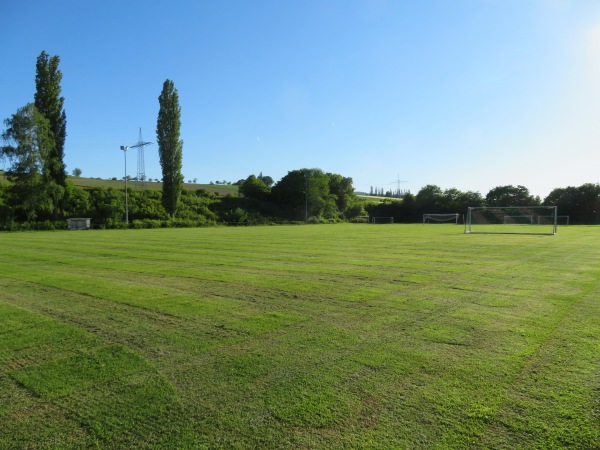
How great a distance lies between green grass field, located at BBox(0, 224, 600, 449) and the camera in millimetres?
2830

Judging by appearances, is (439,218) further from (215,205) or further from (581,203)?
(215,205)

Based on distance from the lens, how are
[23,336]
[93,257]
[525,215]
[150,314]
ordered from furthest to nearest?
[525,215]
[93,257]
[150,314]
[23,336]

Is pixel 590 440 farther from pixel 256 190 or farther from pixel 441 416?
pixel 256 190

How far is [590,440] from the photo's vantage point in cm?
270

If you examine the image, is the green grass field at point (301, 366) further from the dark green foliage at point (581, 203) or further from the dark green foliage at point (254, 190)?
the dark green foliage at point (254, 190)

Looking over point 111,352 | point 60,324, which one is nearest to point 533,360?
point 111,352

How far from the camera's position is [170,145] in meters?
56.0

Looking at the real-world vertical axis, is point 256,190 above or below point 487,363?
above

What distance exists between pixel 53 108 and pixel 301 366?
54.2m

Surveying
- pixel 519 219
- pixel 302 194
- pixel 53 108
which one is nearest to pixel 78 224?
pixel 53 108

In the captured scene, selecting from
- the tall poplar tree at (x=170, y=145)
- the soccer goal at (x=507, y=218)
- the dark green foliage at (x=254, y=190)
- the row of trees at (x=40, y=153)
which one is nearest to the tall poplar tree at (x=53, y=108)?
the row of trees at (x=40, y=153)

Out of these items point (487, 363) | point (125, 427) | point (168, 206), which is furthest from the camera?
point (168, 206)

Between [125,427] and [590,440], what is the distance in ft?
11.3

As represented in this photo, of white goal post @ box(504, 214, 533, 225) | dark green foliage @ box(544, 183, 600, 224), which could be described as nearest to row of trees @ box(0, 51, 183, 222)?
white goal post @ box(504, 214, 533, 225)
